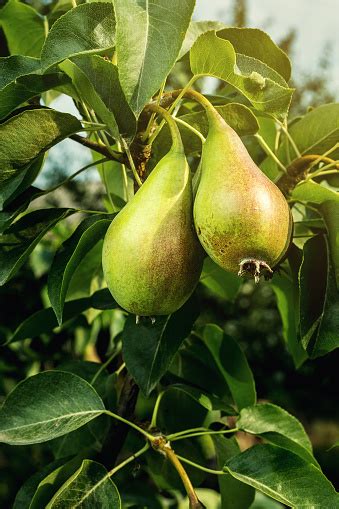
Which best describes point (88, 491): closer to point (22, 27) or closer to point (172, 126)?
point (172, 126)

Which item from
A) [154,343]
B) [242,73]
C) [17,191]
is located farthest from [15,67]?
[154,343]

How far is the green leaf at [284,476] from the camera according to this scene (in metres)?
0.77

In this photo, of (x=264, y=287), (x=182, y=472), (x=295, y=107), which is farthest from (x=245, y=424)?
(x=295, y=107)

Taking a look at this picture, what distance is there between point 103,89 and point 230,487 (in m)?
0.64

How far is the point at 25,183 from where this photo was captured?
858mm

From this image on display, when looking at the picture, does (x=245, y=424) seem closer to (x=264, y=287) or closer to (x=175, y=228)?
(x=175, y=228)

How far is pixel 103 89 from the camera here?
77cm

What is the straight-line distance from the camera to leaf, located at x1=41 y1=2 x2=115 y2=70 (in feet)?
2.27

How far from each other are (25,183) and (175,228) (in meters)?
0.28

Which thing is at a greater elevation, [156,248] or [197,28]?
[197,28]

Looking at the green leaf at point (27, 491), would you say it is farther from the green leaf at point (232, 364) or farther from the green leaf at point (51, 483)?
the green leaf at point (232, 364)

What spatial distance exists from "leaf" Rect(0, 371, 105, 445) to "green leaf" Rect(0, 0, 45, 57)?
664 mm

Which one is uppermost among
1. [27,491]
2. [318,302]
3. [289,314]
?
[318,302]

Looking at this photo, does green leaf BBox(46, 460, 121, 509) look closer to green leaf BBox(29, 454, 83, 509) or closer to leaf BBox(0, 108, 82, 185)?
green leaf BBox(29, 454, 83, 509)
